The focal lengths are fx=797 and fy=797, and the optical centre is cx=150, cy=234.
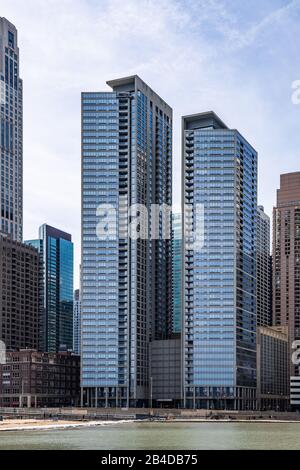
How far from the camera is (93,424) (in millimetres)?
171000
